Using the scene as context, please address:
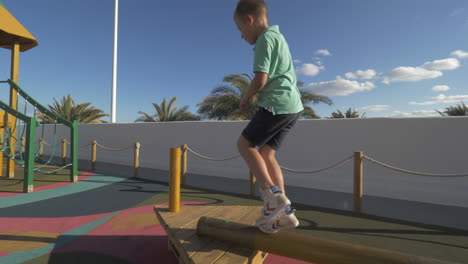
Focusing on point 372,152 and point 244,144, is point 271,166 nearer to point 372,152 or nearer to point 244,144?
point 244,144

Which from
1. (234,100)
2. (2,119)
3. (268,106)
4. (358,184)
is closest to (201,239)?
(268,106)

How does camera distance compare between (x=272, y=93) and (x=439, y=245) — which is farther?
(x=439, y=245)

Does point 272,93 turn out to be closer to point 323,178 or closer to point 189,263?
point 189,263

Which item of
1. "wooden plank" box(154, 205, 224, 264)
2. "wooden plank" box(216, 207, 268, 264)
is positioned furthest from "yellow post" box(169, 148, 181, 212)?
"wooden plank" box(216, 207, 268, 264)

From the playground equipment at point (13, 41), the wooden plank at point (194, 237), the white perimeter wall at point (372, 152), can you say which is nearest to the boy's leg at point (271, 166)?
the wooden plank at point (194, 237)

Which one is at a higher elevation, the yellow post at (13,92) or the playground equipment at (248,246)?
the yellow post at (13,92)

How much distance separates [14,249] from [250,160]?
2.52 m

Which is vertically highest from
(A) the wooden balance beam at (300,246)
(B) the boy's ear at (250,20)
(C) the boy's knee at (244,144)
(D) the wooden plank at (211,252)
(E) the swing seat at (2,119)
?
(B) the boy's ear at (250,20)

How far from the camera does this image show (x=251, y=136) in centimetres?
182

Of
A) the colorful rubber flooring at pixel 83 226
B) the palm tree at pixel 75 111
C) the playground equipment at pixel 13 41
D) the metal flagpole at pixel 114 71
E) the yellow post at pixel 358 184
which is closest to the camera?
the colorful rubber flooring at pixel 83 226

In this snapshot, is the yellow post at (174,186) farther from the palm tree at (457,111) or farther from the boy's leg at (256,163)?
the palm tree at (457,111)

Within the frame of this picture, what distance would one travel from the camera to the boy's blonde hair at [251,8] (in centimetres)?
184

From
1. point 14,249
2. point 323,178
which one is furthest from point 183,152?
point 14,249

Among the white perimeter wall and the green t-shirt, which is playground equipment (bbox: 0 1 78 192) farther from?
the green t-shirt
